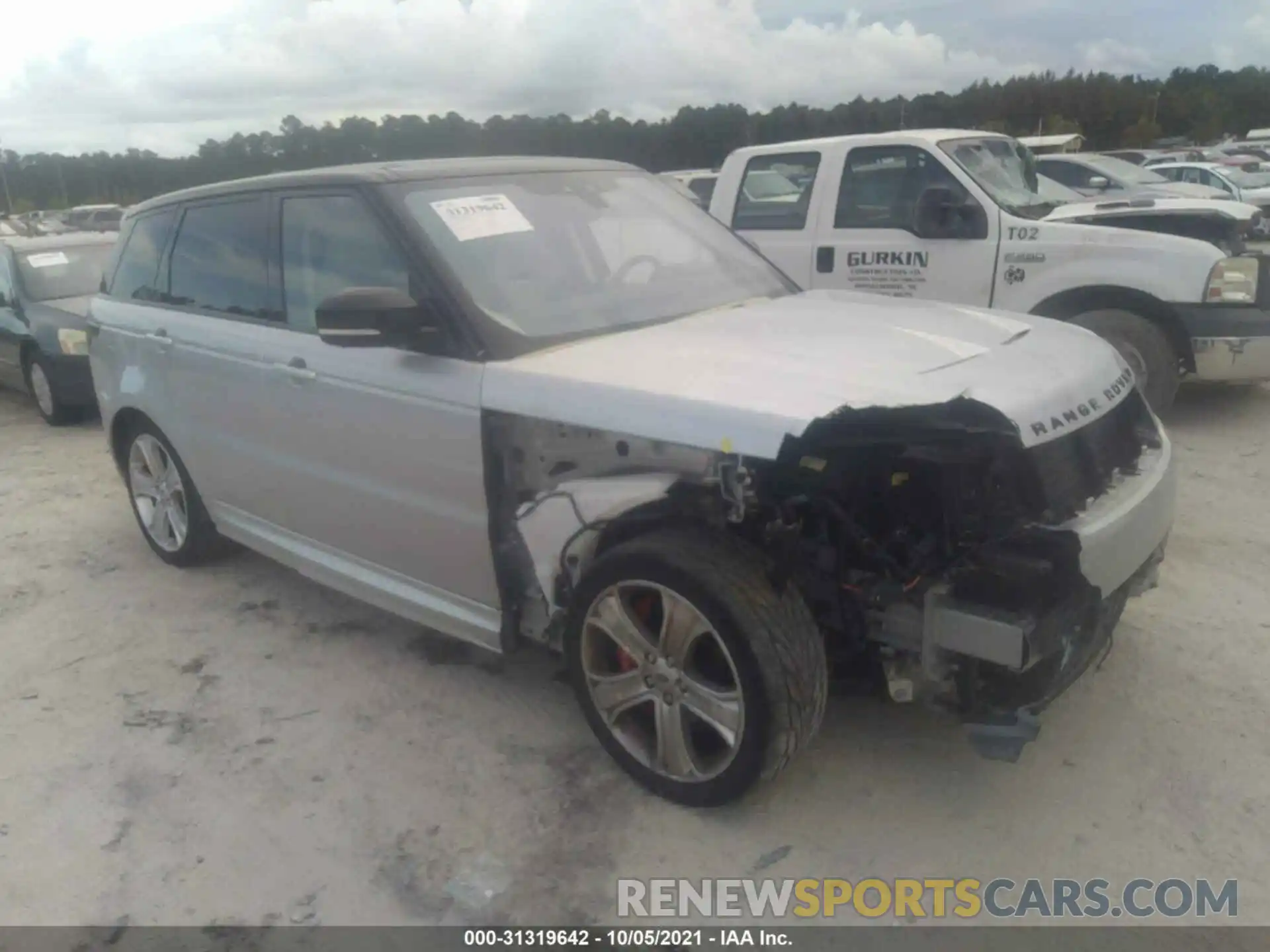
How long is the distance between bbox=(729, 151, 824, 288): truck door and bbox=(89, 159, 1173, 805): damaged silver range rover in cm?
324

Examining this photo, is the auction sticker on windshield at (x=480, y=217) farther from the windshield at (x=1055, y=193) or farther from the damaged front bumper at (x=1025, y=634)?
the windshield at (x=1055, y=193)

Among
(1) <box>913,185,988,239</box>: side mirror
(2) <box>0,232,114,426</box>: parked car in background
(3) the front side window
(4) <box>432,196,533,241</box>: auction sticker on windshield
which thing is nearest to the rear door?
(2) <box>0,232,114,426</box>: parked car in background

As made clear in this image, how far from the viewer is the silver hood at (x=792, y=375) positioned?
2637mm

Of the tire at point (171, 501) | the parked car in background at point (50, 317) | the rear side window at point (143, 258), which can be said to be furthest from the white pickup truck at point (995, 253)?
the parked car in background at point (50, 317)

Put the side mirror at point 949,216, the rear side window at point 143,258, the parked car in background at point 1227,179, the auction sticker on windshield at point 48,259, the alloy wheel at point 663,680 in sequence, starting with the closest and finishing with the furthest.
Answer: the alloy wheel at point 663,680 → the rear side window at point 143,258 → the side mirror at point 949,216 → the auction sticker on windshield at point 48,259 → the parked car in background at point 1227,179

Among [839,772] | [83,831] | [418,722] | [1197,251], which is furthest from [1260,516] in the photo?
[83,831]

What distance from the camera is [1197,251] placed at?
243 inches

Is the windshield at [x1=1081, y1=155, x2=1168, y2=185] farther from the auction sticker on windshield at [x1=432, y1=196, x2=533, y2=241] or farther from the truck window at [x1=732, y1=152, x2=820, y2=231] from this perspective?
the auction sticker on windshield at [x1=432, y1=196, x2=533, y2=241]

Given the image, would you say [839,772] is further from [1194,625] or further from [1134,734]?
[1194,625]

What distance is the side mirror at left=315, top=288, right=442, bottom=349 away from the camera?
3.09 metres

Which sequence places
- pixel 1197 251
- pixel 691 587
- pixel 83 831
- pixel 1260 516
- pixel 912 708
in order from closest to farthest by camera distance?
pixel 691 587, pixel 83 831, pixel 912 708, pixel 1260 516, pixel 1197 251

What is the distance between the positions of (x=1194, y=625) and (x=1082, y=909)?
5.64 ft

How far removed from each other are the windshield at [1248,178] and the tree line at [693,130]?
5.04 metres

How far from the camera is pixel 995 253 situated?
260 inches
